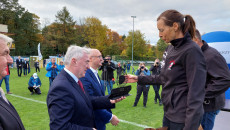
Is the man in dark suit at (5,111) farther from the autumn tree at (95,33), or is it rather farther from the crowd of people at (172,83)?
the autumn tree at (95,33)

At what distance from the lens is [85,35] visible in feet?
181

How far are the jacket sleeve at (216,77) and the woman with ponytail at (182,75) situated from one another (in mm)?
814

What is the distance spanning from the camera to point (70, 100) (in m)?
1.69

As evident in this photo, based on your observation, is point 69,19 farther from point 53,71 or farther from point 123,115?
point 123,115

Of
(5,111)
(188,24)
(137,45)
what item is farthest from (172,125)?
(137,45)

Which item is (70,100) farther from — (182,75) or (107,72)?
(107,72)

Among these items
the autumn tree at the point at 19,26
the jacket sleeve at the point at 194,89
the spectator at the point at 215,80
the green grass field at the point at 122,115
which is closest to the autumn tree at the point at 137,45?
the autumn tree at the point at 19,26

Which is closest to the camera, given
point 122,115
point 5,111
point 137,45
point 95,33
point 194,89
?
point 5,111

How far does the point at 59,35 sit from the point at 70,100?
53713mm

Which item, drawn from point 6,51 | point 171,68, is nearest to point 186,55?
point 171,68

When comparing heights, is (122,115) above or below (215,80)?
below

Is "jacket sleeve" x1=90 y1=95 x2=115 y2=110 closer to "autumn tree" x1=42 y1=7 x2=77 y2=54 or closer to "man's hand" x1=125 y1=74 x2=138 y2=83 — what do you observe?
"man's hand" x1=125 y1=74 x2=138 y2=83

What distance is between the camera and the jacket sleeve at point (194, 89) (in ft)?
4.41

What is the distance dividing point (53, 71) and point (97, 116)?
7958mm
